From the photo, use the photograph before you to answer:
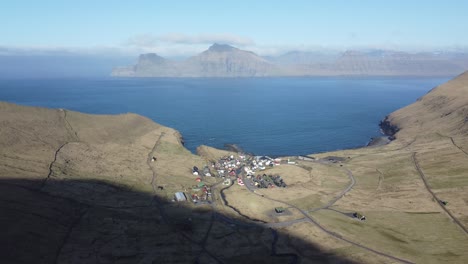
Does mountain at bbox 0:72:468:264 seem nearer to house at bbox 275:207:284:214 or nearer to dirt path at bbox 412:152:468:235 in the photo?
dirt path at bbox 412:152:468:235

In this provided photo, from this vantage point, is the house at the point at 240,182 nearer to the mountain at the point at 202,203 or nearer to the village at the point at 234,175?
the village at the point at 234,175

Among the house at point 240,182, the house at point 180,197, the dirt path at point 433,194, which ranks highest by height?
the dirt path at point 433,194

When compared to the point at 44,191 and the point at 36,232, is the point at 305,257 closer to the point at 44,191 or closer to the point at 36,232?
the point at 36,232

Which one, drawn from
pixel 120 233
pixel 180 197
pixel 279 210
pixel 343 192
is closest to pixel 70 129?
pixel 180 197

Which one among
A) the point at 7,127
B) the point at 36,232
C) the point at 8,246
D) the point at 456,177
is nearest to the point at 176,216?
the point at 36,232

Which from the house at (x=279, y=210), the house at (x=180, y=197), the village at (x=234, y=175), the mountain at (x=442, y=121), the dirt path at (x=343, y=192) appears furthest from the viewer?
the mountain at (x=442, y=121)

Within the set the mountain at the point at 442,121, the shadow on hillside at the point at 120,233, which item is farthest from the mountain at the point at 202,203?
the mountain at the point at 442,121

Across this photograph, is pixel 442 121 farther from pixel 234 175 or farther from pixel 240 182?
pixel 240 182

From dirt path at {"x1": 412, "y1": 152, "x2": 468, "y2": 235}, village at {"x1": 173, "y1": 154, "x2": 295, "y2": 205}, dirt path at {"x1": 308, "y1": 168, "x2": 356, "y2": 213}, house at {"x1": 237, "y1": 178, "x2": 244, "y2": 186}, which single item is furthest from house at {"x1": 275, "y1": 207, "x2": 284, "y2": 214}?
dirt path at {"x1": 412, "y1": 152, "x2": 468, "y2": 235}
